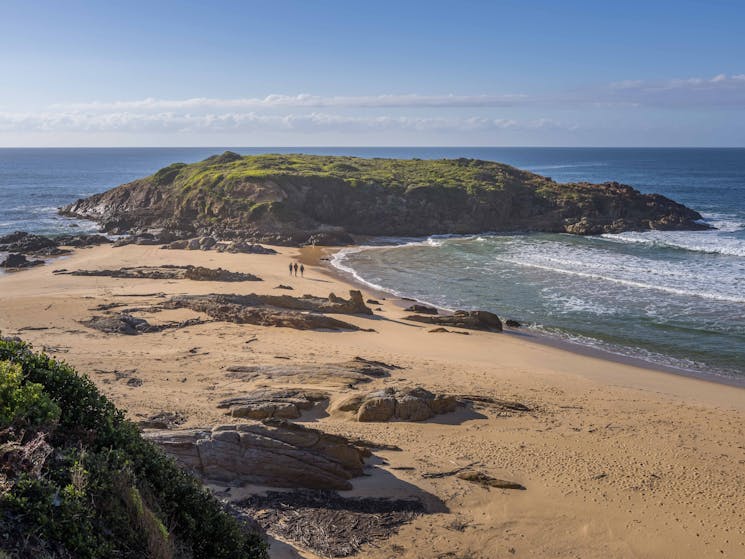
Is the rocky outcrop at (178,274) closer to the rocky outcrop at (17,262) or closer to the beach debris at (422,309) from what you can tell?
the rocky outcrop at (17,262)

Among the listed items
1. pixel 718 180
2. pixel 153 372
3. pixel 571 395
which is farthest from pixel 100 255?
pixel 718 180

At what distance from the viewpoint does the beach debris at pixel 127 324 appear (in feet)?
79.2

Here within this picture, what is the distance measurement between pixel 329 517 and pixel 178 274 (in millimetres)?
28182

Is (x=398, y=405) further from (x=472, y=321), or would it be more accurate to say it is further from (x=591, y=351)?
(x=472, y=321)

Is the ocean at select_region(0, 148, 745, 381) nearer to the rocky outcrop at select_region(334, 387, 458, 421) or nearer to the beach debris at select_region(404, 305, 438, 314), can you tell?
the beach debris at select_region(404, 305, 438, 314)

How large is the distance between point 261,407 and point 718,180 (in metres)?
121

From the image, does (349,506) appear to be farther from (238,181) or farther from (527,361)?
(238,181)

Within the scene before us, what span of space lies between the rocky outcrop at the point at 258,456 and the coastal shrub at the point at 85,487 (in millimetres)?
3291

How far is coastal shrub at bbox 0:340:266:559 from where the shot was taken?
5629 mm

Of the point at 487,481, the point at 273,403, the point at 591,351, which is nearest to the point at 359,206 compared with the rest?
the point at 591,351

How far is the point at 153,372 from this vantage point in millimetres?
19031

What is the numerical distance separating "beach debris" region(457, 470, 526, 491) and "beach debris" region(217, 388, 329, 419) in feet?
15.9

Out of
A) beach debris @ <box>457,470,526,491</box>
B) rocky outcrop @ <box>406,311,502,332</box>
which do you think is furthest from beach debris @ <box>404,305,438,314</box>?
beach debris @ <box>457,470,526,491</box>

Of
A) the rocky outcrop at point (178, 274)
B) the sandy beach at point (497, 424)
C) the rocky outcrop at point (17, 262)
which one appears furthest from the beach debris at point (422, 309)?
the rocky outcrop at point (17, 262)
